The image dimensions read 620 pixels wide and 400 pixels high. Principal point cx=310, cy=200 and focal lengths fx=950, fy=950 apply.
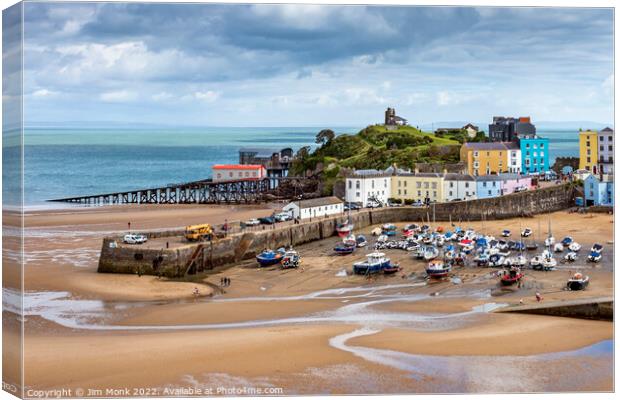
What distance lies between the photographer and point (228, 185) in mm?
38375

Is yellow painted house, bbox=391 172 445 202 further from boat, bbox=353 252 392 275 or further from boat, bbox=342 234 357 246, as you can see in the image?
boat, bbox=353 252 392 275

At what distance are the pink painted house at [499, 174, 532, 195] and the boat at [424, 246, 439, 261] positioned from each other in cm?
890

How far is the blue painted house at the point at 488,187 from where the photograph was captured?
30312mm

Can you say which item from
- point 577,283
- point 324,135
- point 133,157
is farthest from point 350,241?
point 133,157

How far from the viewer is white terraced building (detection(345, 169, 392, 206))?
30.2 m

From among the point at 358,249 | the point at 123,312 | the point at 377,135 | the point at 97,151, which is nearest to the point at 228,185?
the point at 377,135

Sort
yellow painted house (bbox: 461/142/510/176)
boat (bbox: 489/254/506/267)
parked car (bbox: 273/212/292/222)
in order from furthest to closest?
yellow painted house (bbox: 461/142/510/176) → parked car (bbox: 273/212/292/222) → boat (bbox: 489/254/506/267)

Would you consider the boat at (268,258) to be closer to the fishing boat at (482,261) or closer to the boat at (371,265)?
the boat at (371,265)

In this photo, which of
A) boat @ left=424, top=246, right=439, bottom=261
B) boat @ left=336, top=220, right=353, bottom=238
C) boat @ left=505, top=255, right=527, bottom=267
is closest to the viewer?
boat @ left=505, top=255, right=527, bottom=267

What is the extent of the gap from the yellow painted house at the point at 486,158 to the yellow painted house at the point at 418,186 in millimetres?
3853

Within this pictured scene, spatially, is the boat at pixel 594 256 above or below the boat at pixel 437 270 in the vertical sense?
above

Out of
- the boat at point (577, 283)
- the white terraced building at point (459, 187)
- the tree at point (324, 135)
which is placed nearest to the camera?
the boat at point (577, 283)

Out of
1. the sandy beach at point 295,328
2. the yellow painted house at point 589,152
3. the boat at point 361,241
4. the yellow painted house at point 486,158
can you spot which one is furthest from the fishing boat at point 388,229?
the yellow painted house at point 486,158

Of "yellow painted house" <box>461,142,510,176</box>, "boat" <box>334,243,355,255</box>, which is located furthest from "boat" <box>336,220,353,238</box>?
"yellow painted house" <box>461,142,510,176</box>
